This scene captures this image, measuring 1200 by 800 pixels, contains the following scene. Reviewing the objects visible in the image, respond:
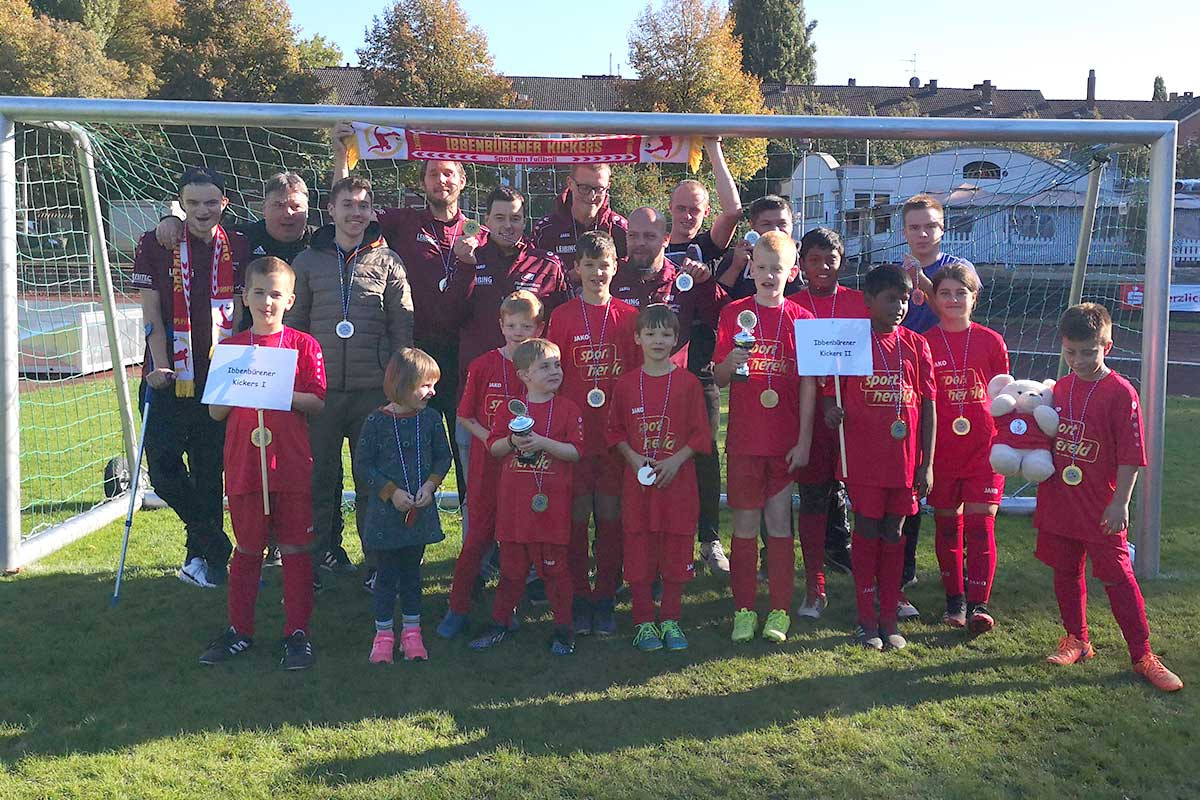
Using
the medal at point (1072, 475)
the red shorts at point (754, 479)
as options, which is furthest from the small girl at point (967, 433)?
the red shorts at point (754, 479)

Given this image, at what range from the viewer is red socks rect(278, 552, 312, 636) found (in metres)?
4.11

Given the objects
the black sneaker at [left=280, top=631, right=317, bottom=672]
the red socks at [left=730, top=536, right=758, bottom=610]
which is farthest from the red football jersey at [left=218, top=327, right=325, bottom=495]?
the red socks at [left=730, top=536, right=758, bottom=610]

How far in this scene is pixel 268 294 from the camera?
407 cm

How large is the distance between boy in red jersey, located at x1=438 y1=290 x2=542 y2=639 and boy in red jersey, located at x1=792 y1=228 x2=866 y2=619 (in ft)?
4.20

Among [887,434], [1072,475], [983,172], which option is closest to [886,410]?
[887,434]

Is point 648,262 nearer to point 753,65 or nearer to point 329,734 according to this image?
point 329,734

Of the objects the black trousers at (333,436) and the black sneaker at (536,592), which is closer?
the black trousers at (333,436)

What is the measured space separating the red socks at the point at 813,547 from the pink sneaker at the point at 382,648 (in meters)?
1.97

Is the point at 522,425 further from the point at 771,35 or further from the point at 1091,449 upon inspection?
the point at 771,35

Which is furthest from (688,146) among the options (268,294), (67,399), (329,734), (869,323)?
(67,399)

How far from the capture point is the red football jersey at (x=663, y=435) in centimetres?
418

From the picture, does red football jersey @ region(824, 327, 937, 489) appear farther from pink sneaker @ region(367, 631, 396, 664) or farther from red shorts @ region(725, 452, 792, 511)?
pink sneaker @ region(367, 631, 396, 664)

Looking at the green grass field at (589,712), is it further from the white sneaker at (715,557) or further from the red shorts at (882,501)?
the red shorts at (882,501)

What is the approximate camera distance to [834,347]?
13.5 ft
